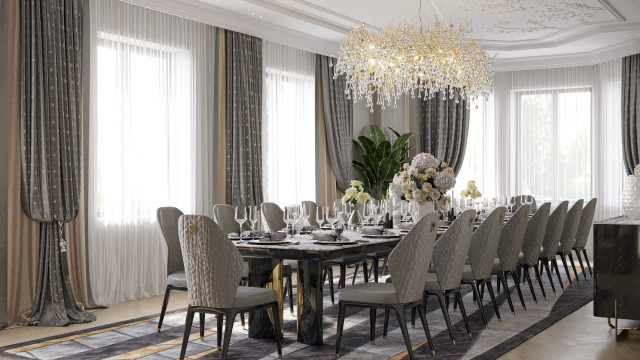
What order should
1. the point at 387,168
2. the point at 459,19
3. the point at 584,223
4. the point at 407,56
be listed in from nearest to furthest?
the point at 407,56 < the point at 584,223 < the point at 459,19 < the point at 387,168

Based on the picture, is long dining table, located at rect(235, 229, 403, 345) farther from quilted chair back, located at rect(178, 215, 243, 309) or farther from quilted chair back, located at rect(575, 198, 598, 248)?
quilted chair back, located at rect(575, 198, 598, 248)

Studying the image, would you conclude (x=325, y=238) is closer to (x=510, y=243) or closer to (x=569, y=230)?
(x=510, y=243)

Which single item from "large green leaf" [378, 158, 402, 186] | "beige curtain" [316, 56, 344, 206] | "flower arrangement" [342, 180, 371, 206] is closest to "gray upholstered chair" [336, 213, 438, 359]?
"flower arrangement" [342, 180, 371, 206]

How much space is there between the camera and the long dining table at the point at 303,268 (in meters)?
3.83

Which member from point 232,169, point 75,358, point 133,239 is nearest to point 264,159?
point 232,169

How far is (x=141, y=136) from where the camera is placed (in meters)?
5.82

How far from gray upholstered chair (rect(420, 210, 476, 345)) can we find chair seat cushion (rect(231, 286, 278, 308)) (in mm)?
1025

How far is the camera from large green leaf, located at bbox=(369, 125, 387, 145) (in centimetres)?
859

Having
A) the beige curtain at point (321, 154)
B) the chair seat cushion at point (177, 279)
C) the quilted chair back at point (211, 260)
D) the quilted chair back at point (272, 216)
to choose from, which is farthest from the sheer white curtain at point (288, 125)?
the quilted chair back at point (211, 260)

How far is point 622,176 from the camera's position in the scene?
856cm

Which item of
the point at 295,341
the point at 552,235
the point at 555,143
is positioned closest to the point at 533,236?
the point at 552,235

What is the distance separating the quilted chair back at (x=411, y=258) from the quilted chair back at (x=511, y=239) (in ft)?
4.70

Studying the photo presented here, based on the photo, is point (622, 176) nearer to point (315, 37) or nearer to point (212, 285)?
point (315, 37)

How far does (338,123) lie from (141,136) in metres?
2.99
